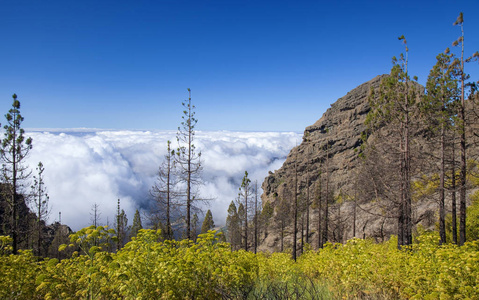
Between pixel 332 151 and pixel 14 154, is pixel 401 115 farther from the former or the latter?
pixel 332 151

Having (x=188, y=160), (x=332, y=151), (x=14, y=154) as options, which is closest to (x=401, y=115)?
(x=188, y=160)

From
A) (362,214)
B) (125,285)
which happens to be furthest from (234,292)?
(362,214)

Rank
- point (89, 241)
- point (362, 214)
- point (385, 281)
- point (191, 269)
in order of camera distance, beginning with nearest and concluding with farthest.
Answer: point (89, 241), point (191, 269), point (385, 281), point (362, 214)

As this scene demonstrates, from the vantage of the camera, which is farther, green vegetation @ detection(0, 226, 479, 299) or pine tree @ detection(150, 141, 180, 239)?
pine tree @ detection(150, 141, 180, 239)

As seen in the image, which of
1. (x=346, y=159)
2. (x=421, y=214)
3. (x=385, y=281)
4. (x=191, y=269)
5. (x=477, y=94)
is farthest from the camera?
(x=346, y=159)

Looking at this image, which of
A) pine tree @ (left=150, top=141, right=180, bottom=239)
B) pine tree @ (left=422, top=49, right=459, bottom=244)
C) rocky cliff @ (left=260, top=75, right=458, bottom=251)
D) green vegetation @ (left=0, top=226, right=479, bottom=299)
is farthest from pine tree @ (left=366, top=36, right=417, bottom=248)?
rocky cliff @ (left=260, top=75, right=458, bottom=251)

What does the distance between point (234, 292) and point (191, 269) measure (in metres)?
1.04

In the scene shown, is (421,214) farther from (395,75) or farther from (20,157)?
(20,157)

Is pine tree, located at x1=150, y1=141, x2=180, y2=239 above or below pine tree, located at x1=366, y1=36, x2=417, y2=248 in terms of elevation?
below

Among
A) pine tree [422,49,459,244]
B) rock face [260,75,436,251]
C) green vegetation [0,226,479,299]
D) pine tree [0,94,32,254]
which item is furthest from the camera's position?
rock face [260,75,436,251]

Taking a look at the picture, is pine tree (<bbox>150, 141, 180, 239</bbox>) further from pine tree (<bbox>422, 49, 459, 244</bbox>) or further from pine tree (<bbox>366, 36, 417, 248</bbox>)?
pine tree (<bbox>422, 49, 459, 244</bbox>)

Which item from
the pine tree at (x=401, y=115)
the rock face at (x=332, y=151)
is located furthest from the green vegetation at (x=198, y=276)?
the rock face at (x=332, y=151)

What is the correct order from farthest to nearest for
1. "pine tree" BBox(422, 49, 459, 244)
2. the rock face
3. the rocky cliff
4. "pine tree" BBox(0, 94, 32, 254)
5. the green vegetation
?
the rock face < the rocky cliff < "pine tree" BBox(0, 94, 32, 254) < "pine tree" BBox(422, 49, 459, 244) < the green vegetation

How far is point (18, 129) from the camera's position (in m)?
18.0
